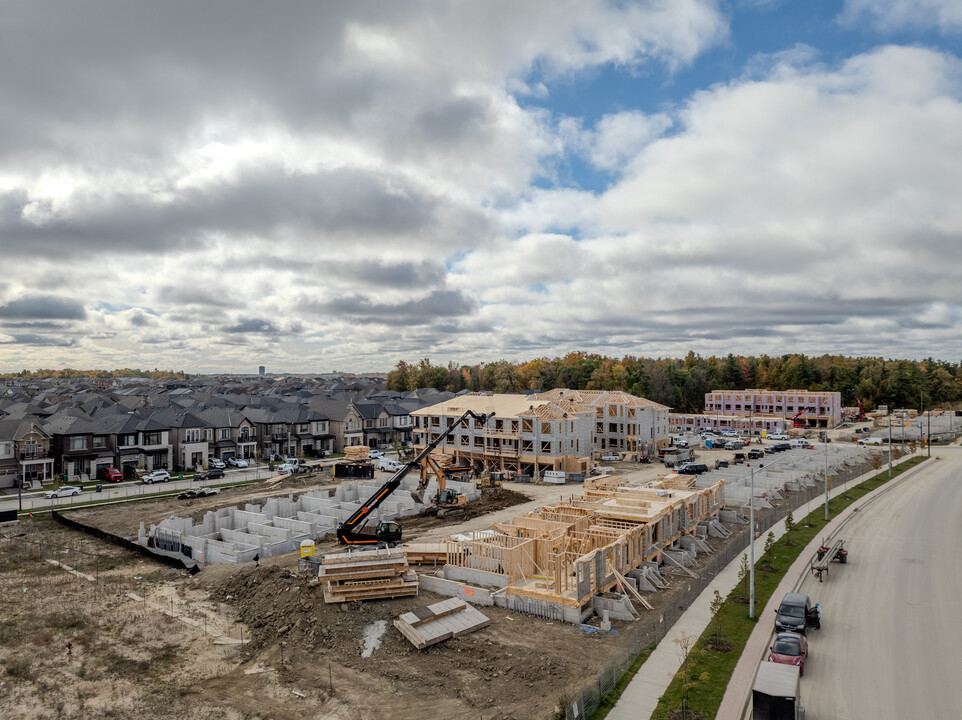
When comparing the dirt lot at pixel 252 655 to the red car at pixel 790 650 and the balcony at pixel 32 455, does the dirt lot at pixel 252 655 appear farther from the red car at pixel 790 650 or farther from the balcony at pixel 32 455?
the balcony at pixel 32 455

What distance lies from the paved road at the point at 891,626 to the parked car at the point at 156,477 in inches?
2338

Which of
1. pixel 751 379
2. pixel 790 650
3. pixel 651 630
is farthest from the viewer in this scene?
pixel 751 379

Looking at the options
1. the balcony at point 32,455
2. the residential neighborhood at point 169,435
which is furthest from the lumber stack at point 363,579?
the balcony at point 32,455

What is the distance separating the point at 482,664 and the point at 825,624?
14.4m

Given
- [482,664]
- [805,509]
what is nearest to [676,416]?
[805,509]

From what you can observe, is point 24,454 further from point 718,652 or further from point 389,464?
point 718,652

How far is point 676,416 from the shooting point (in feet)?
380

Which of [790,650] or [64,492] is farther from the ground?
[790,650]

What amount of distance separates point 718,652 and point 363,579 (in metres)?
15.1

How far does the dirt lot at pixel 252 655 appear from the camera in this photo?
19359mm

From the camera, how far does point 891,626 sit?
24.3m

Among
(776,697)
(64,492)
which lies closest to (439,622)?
(776,697)

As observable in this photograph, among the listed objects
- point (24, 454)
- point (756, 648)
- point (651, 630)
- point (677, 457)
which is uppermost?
point (24, 454)

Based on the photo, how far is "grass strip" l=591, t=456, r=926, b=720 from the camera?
58.9 ft
